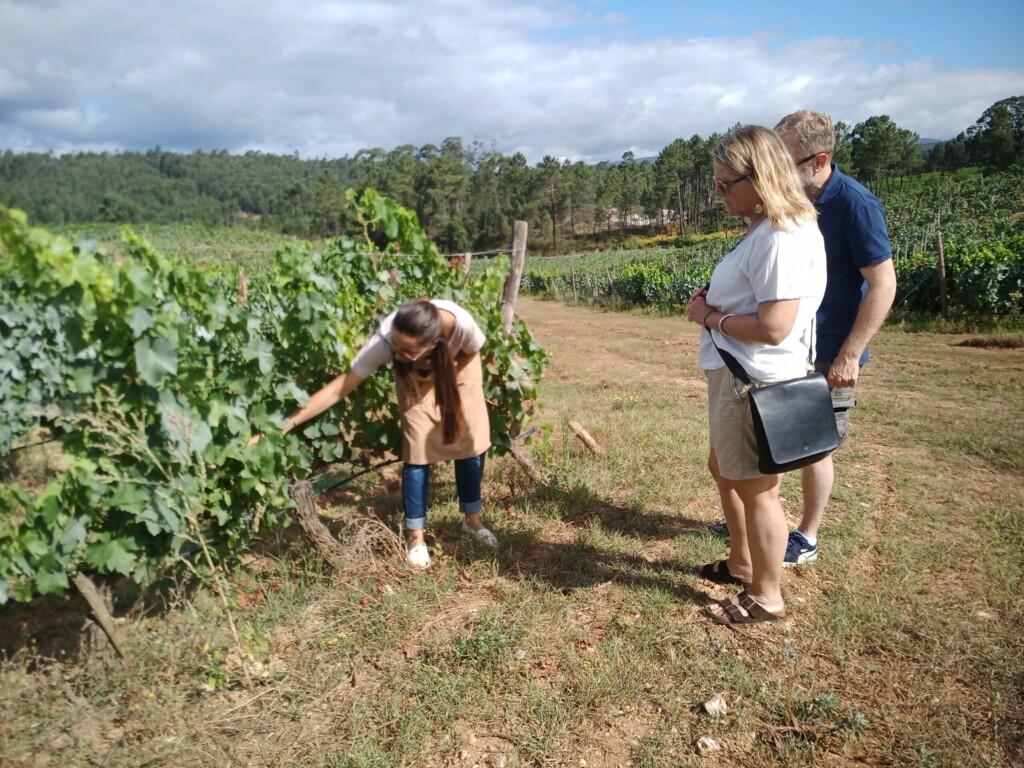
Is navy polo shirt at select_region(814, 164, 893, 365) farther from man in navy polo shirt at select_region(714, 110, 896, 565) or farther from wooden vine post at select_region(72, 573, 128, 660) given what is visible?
wooden vine post at select_region(72, 573, 128, 660)

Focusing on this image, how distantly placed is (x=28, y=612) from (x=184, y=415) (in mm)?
2019

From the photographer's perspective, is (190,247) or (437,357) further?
(190,247)

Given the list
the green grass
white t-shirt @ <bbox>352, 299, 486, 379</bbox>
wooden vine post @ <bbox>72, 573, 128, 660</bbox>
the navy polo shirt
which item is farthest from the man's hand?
wooden vine post @ <bbox>72, 573, 128, 660</bbox>

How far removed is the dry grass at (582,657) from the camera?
6.68ft

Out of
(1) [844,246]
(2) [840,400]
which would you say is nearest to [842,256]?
(1) [844,246]

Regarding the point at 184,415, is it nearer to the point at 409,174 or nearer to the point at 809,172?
the point at 809,172

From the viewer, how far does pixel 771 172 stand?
2006mm

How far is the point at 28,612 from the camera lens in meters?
3.44

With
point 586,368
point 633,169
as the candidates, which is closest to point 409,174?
point 633,169

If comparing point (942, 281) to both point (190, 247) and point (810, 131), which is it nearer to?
point (810, 131)

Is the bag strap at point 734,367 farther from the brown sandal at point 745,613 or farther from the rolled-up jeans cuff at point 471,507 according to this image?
the rolled-up jeans cuff at point 471,507

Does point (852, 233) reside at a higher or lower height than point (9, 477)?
higher

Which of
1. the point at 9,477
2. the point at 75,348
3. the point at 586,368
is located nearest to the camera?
the point at 75,348

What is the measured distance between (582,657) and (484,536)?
102 centimetres
